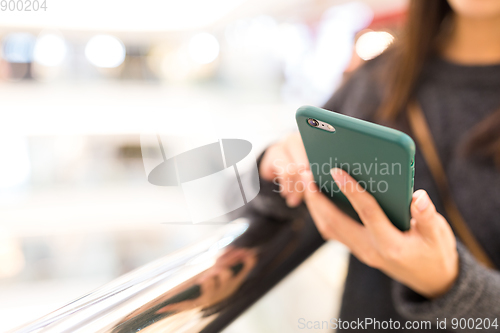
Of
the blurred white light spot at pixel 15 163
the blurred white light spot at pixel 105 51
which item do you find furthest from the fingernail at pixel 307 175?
the blurred white light spot at pixel 15 163

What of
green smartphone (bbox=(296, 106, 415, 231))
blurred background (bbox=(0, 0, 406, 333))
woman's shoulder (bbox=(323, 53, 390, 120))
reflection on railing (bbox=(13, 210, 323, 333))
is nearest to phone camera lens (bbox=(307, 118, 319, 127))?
green smartphone (bbox=(296, 106, 415, 231))

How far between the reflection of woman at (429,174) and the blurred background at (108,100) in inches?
51.6

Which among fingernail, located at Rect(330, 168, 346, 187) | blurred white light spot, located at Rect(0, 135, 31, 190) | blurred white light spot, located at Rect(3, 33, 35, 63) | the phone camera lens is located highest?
blurred white light spot, located at Rect(3, 33, 35, 63)

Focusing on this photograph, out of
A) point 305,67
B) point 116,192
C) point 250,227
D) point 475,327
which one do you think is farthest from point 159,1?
point 305,67

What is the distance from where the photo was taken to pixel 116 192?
7.83 feet

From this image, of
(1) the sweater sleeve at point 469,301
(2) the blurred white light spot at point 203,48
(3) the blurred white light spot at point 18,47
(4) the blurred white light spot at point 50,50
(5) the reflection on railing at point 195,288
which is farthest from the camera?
(2) the blurred white light spot at point 203,48

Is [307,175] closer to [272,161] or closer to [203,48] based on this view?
[272,161]

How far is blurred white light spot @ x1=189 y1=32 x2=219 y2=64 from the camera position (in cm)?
232

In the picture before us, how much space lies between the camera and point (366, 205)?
0.76 feet

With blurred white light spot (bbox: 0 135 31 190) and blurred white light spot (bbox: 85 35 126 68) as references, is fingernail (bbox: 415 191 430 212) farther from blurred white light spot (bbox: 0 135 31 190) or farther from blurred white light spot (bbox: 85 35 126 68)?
blurred white light spot (bbox: 0 135 31 190)

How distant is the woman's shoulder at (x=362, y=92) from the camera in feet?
1.44

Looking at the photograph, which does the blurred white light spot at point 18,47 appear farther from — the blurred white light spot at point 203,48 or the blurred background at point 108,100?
the blurred white light spot at point 203,48

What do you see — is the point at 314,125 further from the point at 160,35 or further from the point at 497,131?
the point at 160,35

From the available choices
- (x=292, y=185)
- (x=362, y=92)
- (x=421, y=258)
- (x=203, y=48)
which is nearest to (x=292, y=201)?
(x=292, y=185)
